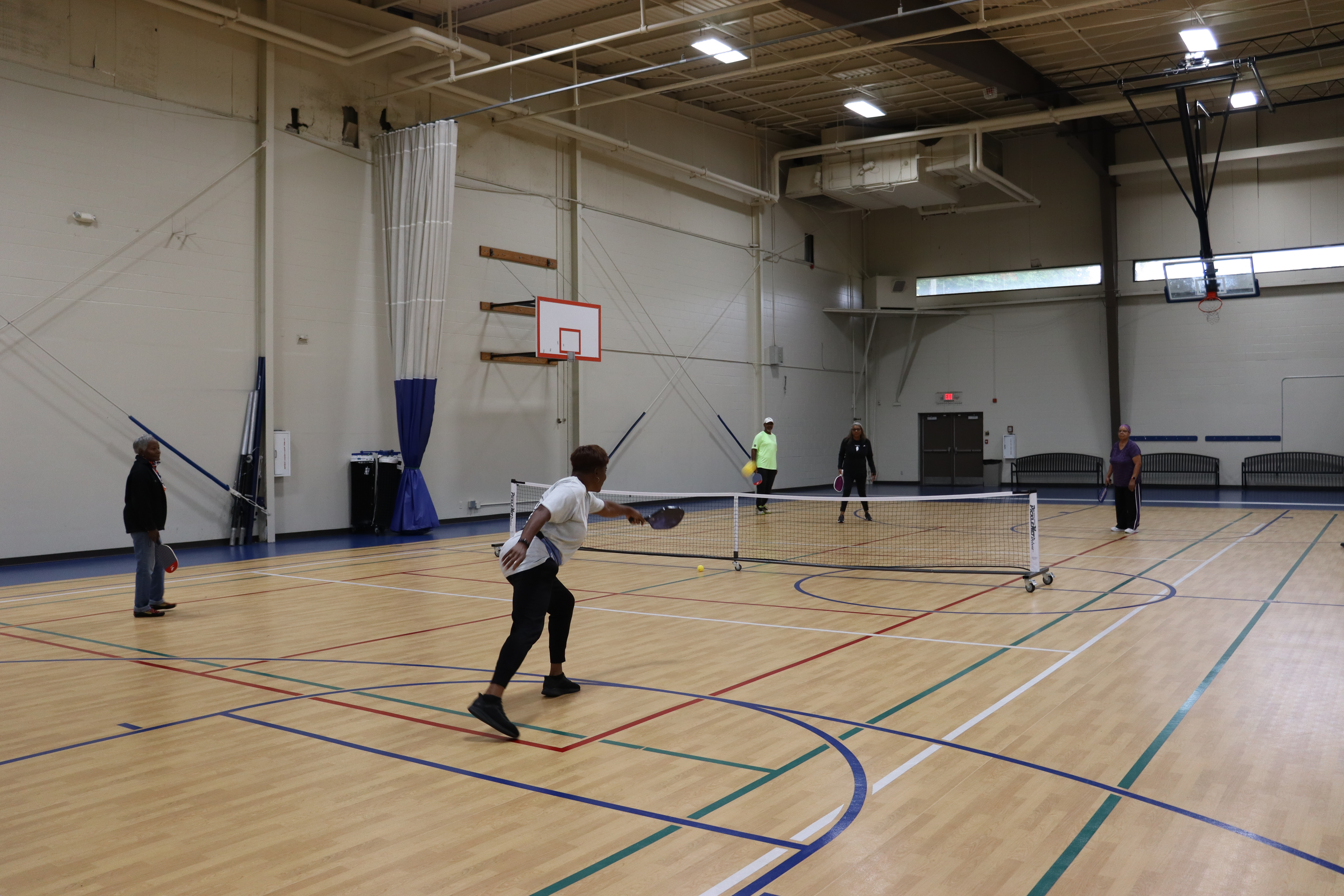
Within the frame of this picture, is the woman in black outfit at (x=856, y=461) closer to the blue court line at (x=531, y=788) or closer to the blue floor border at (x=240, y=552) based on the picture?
the blue floor border at (x=240, y=552)

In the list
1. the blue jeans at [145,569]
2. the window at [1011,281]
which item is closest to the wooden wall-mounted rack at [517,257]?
the blue jeans at [145,569]

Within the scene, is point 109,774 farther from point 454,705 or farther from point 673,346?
point 673,346

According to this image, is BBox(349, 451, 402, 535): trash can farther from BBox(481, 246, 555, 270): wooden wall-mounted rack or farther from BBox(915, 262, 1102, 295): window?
BBox(915, 262, 1102, 295): window

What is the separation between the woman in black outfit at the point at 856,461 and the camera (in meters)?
18.7

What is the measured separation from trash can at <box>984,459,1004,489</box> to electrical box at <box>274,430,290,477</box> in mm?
21001

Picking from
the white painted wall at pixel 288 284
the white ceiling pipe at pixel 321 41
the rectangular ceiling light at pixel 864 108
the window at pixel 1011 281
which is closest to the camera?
the white painted wall at pixel 288 284

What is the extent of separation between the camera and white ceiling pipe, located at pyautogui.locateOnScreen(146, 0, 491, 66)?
14195 mm

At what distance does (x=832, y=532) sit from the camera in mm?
17172

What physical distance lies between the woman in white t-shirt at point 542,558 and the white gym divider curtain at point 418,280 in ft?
37.9

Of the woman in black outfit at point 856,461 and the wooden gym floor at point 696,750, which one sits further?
the woman in black outfit at point 856,461

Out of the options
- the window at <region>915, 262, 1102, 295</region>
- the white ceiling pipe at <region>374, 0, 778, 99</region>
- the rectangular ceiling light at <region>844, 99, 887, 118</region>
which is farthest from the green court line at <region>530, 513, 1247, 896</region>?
the window at <region>915, 262, 1102, 295</region>

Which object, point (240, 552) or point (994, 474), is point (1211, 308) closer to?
point (994, 474)

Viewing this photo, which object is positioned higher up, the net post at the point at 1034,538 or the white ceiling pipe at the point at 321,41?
the white ceiling pipe at the point at 321,41

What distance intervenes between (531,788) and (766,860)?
4.58ft
